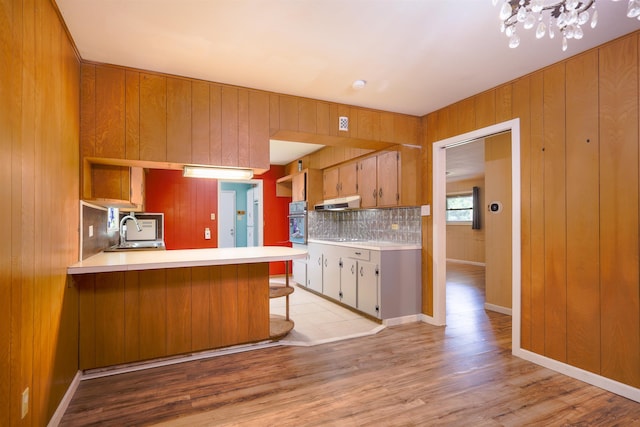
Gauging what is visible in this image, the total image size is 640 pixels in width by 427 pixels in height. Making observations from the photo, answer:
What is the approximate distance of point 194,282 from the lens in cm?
284

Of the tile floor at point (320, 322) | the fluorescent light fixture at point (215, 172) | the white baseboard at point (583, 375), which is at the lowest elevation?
the tile floor at point (320, 322)

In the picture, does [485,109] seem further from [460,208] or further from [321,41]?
[460,208]

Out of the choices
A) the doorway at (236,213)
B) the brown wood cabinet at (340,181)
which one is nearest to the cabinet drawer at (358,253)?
the brown wood cabinet at (340,181)

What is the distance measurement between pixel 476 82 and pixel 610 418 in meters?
2.61

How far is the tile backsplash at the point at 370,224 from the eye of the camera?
4152mm

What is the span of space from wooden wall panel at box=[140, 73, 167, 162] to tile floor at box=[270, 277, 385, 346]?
2.06m

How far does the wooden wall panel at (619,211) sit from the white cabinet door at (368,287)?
1.97 m

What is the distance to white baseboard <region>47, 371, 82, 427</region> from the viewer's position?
1861 millimetres

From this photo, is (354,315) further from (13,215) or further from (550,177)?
Result: (13,215)

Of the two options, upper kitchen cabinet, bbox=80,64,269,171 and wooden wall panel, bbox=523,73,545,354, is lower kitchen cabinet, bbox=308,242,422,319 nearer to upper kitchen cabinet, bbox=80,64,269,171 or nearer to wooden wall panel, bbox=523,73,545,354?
wooden wall panel, bbox=523,73,545,354

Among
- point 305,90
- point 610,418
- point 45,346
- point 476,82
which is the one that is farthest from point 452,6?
point 45,346

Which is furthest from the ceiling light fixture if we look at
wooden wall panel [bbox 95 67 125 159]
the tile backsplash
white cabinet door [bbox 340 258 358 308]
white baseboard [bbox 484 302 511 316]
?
white baseboard [bbox 484 302 511 316]

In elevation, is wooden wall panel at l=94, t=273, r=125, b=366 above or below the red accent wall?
below

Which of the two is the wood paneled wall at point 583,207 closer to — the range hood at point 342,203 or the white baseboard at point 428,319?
the white baseboard at point 428,319
